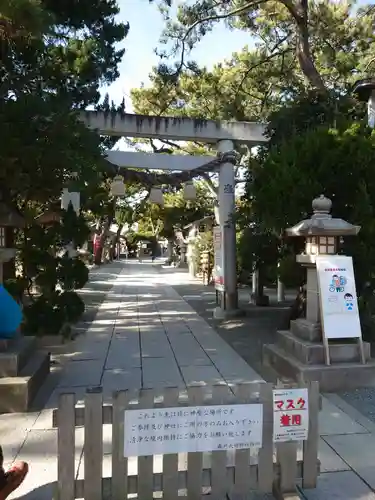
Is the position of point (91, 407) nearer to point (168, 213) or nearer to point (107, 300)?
point (107, 300)

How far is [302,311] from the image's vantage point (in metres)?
7.27

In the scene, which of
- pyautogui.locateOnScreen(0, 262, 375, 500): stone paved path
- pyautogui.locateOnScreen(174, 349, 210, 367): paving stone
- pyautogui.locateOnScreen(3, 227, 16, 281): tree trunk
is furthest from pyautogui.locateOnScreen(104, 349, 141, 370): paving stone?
pyautogui.locateOnScreen(3, 227, 16, 281): tree trunk

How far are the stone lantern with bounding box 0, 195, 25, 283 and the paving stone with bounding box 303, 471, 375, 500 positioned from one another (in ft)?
12.5

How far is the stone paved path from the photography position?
10.3 ft

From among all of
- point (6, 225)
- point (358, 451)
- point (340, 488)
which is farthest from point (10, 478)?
point (6, 225)

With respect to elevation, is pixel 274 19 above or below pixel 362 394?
above

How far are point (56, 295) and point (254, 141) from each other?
5.64m

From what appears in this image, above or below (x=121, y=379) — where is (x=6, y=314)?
above

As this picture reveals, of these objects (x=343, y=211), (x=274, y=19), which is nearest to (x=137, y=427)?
(x=343, y=211)

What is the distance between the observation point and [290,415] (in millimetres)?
2746

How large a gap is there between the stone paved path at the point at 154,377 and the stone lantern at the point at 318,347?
316 millimetres

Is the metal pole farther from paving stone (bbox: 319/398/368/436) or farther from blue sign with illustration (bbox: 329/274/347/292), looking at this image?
paving stone (bbox: 319/398/368/436)

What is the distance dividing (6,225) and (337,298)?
394cm

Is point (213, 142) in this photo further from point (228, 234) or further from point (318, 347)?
point (318, 347)
